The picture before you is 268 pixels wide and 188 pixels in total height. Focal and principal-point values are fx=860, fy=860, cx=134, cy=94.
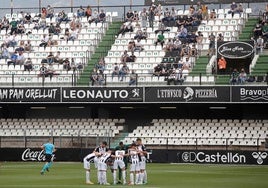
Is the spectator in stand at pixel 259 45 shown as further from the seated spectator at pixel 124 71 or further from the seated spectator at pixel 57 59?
the seated spectator at pixel 57 59

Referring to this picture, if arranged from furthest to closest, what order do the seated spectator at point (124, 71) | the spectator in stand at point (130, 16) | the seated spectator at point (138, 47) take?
1. the spectator in stand at point (130, 16)
2. the seated spectator at point (138, 47)
3. the seated spectator at point (124, 71)

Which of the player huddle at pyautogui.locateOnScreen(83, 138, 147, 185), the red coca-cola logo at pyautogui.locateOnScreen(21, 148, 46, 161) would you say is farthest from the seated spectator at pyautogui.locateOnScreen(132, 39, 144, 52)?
the player huddle at pyautogui.locateOnScreen(83, 138, 147, 185)

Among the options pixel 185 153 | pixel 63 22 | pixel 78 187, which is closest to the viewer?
pixel 78 187

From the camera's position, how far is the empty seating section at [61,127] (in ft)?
189

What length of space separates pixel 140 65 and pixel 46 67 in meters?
6.59

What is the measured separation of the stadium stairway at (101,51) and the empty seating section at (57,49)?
1.11ft

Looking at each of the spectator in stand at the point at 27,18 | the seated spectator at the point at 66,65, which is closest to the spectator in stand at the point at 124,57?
the seated spectator at the point at 66,65

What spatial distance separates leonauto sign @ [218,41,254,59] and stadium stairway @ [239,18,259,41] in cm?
301

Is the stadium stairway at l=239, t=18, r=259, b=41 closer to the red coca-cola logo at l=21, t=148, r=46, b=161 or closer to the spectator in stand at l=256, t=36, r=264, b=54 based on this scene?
the spectator in stand at l=256, t=36, r=264, b=54

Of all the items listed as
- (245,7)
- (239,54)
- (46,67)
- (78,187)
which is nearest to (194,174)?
(78,187)

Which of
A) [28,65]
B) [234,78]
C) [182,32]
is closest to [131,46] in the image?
[182,32]

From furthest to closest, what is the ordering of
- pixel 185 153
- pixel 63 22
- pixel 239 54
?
pixel 63 22 < pixel 239 54 < pixel 185 153

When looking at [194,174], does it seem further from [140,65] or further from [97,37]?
[97,37]

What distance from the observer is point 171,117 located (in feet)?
194
